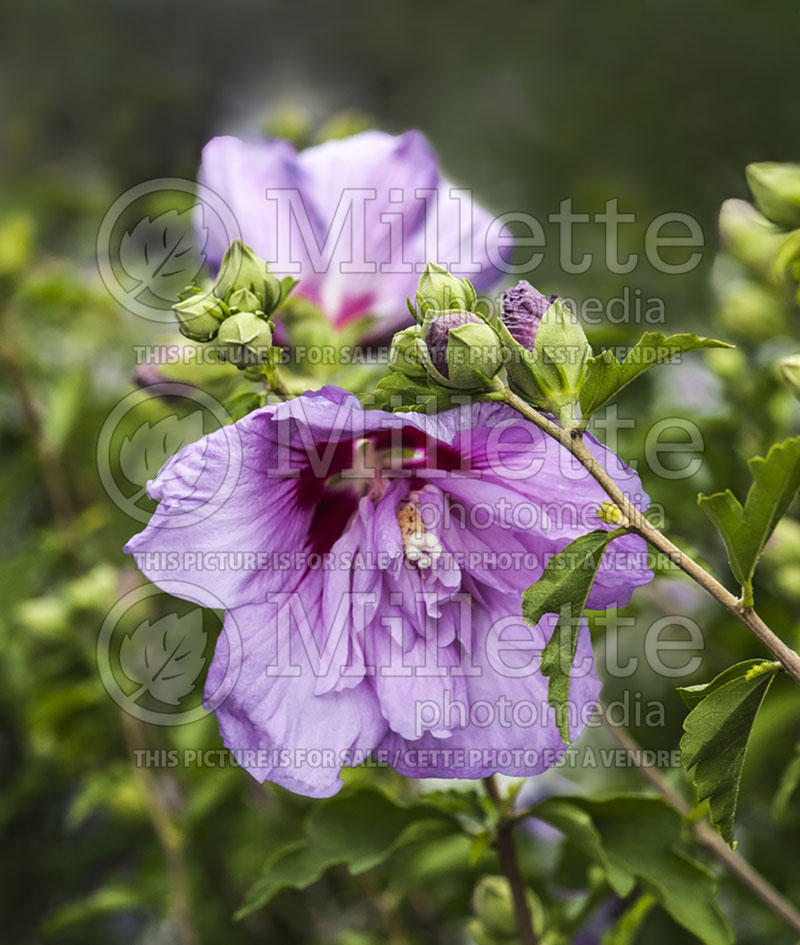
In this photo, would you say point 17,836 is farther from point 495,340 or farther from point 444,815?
point 495,340

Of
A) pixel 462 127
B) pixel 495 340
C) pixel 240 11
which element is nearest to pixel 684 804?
pixel 495 340

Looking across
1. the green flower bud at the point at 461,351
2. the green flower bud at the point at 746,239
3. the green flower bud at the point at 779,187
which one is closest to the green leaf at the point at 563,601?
the green flower bud at the point at 461,351

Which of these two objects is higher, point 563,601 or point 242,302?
point 242,302

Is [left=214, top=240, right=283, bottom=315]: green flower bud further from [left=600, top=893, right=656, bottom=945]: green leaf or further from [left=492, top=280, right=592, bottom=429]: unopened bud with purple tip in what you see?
[left=600, top=893, right=656, bottom=945]: green leaf

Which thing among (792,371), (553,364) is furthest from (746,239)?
(553,364)

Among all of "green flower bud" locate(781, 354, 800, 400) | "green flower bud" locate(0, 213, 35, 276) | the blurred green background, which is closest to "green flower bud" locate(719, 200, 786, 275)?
the blurred green background

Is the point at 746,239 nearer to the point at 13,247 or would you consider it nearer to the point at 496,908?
the point at 496,908
